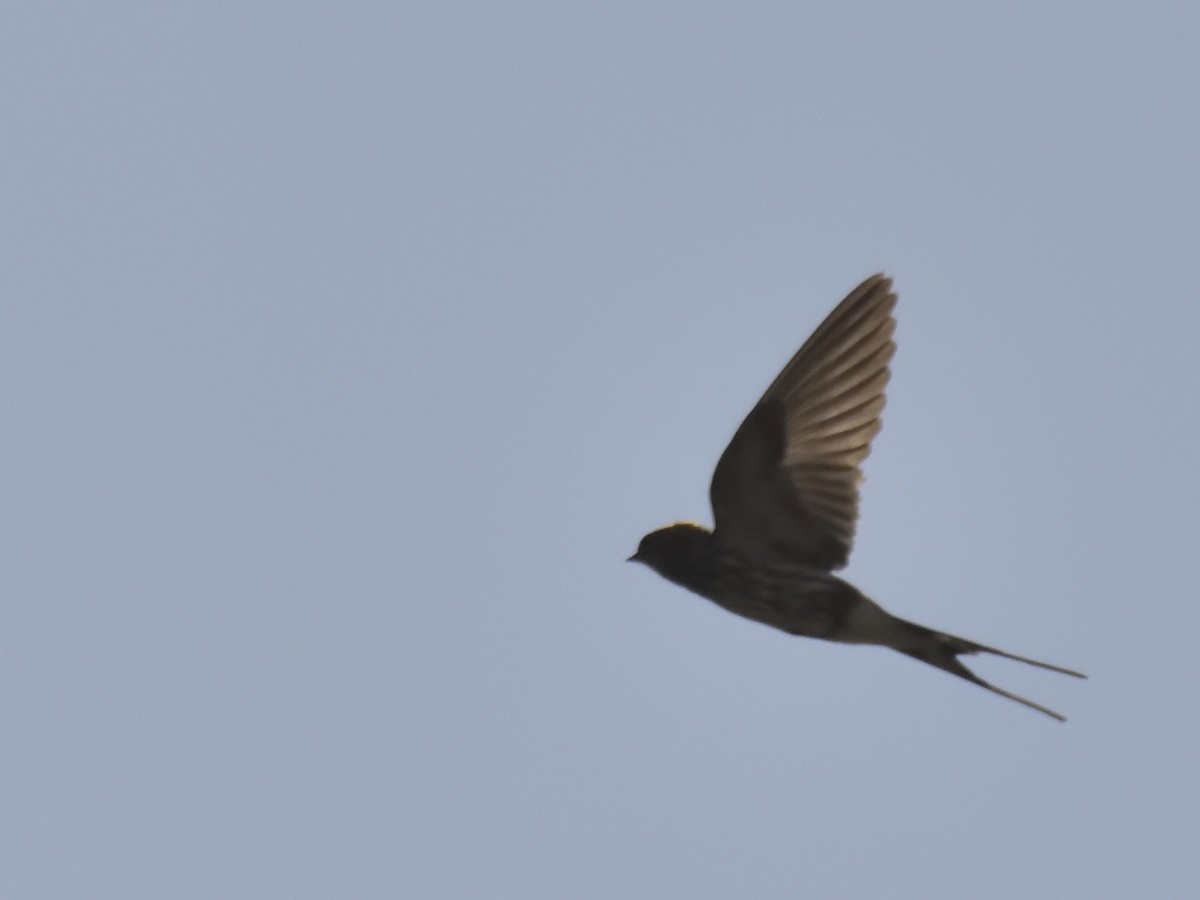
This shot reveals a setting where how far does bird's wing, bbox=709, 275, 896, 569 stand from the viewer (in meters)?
6.32

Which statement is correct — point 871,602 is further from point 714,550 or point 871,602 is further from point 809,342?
point 809,342

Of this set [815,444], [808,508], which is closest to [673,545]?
[808,508]

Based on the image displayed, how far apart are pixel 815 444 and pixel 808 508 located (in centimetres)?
30

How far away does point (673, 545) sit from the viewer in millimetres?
6270

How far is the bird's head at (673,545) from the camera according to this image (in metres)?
6.26

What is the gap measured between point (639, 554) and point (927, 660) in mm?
1176

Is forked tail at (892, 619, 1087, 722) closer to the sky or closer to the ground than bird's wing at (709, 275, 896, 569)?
closer to the ground

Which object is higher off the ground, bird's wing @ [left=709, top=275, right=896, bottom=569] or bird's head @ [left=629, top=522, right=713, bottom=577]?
bird's wing @ [left=709, top=275, right=896, bottom=569]

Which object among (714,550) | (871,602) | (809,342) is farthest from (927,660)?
(809,342)

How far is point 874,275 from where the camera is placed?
6734 millimetres

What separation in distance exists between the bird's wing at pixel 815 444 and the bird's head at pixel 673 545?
0.08 m

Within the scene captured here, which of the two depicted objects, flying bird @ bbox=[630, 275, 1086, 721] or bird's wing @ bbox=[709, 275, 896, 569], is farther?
bird's wing @ bbox=[709, 275, 896, 569]

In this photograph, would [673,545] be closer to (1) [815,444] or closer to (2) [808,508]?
(2) [808,508]

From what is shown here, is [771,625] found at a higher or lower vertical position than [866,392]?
lower
